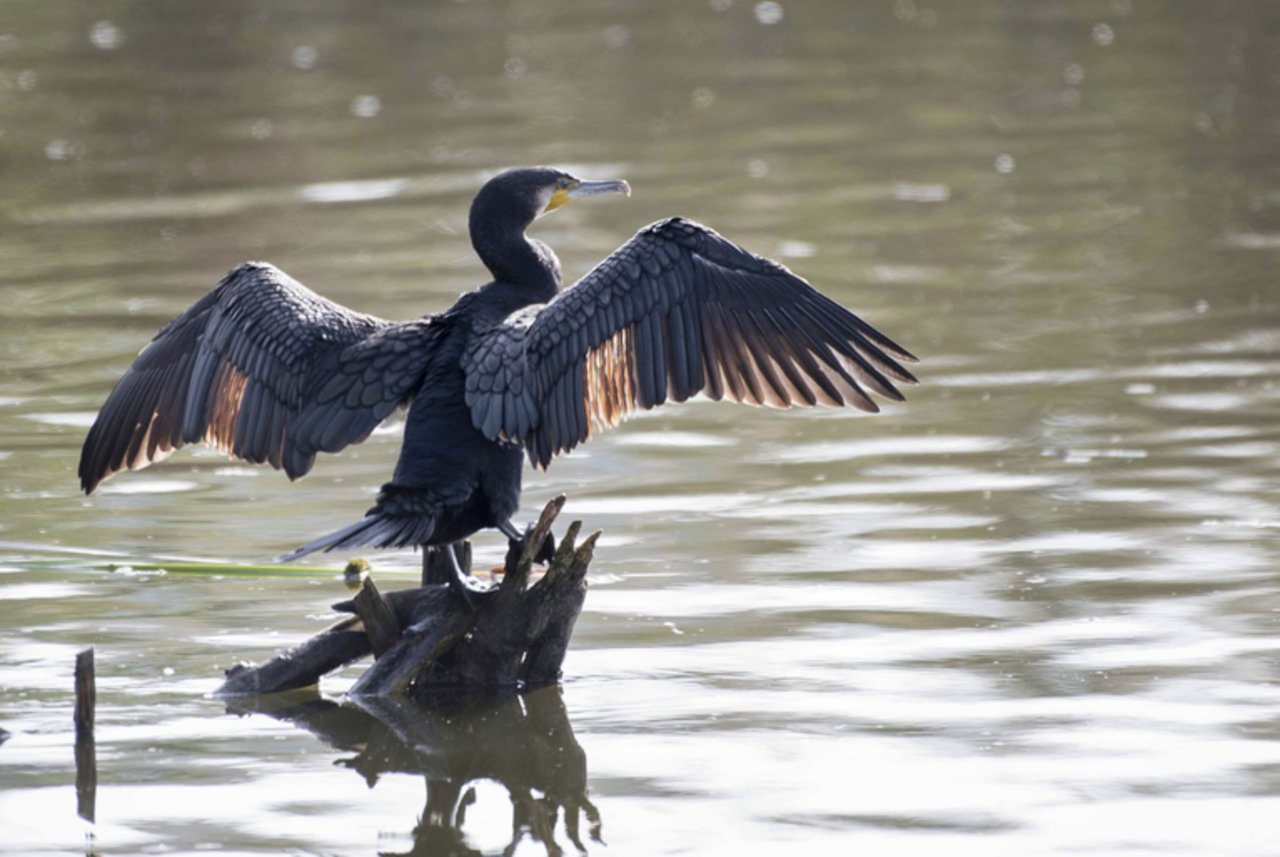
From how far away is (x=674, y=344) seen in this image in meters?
5.99

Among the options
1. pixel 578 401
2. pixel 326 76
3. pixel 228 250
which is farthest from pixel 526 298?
pixel 326 76

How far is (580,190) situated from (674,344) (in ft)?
3.32

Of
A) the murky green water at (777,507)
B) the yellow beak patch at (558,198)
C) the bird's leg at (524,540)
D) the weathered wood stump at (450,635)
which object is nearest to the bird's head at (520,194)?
the yellow beak patch at (558,198)

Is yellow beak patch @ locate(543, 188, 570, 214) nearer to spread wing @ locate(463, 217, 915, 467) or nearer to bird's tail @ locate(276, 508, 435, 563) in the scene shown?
spread wing @ locate(463, 217, 915, 467)

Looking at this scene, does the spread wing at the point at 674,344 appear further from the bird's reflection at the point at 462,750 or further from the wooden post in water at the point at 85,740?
the wooden post in water at the point at 85,740

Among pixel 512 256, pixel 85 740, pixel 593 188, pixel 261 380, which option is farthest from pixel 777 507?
pixel 85 740

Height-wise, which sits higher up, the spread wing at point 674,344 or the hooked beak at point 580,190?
the hooked beak at point 580,190

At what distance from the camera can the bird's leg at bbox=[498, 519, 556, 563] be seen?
5.85 metres

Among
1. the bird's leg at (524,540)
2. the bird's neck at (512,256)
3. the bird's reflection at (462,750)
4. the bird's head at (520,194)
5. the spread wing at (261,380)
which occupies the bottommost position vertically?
the bird's reflection at (462,750)

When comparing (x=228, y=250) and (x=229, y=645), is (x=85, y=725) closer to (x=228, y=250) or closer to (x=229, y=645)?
(x=229, y=645)

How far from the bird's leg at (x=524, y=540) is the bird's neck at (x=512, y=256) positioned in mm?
791

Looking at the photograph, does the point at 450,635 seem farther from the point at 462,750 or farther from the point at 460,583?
the point at 462,750

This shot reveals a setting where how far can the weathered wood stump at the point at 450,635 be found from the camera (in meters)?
5.85

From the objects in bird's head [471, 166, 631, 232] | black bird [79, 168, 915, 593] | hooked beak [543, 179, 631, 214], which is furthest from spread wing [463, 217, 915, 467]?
hooked beak [543, 179, 631, 214]
